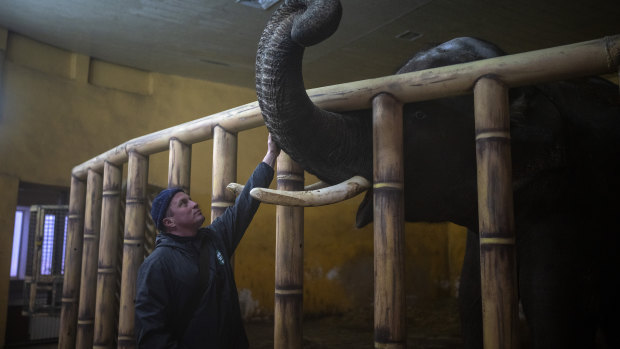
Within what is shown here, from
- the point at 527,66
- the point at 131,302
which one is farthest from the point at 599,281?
the point at 131,302

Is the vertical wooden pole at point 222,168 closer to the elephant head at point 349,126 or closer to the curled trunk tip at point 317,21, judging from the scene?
the elephant head at point 349,126

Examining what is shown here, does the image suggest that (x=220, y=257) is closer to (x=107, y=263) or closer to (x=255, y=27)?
(x=107, y=263)

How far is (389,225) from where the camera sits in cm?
208

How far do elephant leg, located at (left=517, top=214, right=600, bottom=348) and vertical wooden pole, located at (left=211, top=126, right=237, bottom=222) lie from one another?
149cm

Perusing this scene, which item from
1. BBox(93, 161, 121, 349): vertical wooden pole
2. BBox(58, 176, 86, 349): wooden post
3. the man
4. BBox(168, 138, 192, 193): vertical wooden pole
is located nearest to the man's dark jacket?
the man

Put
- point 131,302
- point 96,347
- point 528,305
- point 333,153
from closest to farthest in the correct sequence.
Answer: point 333,153 < point 528,305 < point 131,302 < point 96,347

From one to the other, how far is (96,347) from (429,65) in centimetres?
284

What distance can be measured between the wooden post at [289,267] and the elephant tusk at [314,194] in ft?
1.38

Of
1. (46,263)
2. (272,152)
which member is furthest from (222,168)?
(46,263)

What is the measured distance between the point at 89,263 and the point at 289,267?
223 centimetres

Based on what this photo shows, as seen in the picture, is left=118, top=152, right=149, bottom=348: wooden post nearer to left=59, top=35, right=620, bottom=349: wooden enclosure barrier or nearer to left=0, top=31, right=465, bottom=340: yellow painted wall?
left=59, top=35, right=620, bottom=349: wooden enclosure barrier

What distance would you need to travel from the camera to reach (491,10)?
6207 mm

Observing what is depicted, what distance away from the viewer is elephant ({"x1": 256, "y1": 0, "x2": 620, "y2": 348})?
214 centimetres

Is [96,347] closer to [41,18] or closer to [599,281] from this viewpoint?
[599,281]
